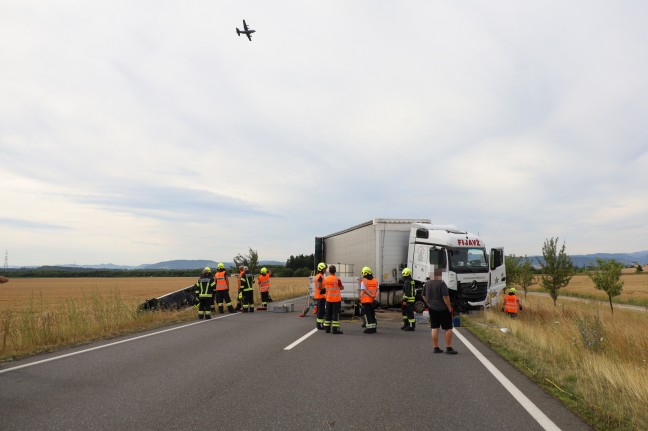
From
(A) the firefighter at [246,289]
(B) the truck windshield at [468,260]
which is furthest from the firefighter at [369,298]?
(A) the firefighter at [246,289]

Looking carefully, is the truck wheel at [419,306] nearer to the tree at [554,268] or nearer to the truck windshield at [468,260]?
the truck windshield at [468,260]

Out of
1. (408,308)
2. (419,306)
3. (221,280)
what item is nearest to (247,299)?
(221,280)

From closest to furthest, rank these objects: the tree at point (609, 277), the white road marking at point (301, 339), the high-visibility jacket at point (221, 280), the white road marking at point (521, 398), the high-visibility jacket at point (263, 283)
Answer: the white road marking at point (521, 398)
the white road marking at point (301, 339)
the high-visibility jacket at point (221, 280)
the high-visibility jacket at point (263, 283)
the tree at point (609, 277)

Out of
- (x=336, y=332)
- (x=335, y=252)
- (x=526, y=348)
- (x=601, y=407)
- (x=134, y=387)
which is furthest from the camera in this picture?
(x=335, y=252)

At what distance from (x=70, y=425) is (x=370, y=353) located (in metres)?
5.43

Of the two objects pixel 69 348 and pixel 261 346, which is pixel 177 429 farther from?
pixel 69 348

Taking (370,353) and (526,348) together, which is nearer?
(370,353)

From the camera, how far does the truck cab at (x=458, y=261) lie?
55.2 feet

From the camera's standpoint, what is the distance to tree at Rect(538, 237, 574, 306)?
89.2ft

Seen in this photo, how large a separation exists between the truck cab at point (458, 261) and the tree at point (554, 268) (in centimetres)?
1142

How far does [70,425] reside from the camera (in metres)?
4.34

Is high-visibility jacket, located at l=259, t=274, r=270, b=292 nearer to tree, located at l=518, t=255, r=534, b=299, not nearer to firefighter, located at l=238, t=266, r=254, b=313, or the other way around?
firefighter, located at l=238, t=266, r=254, b=313

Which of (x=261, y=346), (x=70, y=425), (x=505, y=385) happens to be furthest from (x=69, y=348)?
(x=505, y=385)

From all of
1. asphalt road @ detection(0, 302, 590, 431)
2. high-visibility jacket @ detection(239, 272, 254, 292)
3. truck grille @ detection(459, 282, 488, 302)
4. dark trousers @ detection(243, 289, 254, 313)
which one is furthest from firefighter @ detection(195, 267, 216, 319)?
truck grille @ detection(459, 282, 488, 302)
